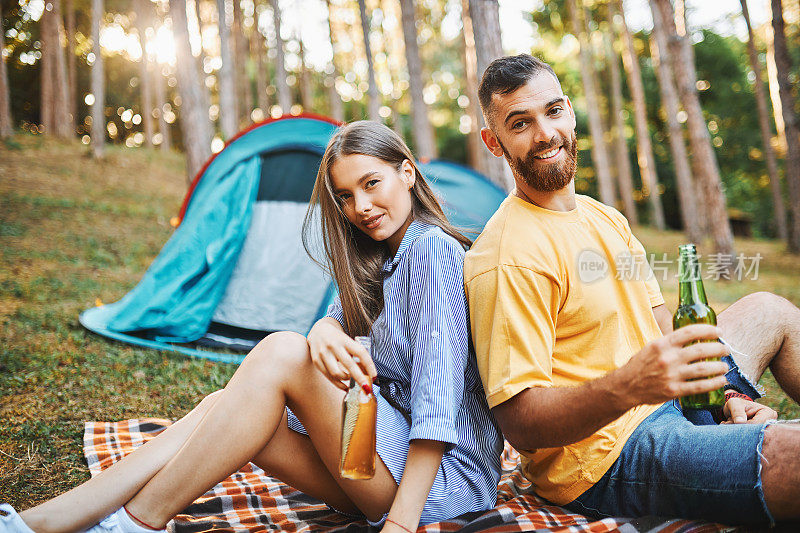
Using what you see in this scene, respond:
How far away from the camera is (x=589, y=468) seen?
165 centimetres

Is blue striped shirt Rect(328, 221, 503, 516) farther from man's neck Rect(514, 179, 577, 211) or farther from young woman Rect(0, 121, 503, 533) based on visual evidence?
man's neck Rect(514, 179, 577, 211)

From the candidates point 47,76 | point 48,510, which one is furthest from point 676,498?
point 47,76

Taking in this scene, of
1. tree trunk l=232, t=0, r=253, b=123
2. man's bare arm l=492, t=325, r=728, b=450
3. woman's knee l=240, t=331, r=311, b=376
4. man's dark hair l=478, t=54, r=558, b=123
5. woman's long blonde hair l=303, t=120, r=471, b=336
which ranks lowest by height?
man's bare arm l=492, t=325, r=728, b=450

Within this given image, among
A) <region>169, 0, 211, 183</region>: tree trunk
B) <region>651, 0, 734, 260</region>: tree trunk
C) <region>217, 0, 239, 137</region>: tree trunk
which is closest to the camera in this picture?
<region>651, 0, 734, 260</region>: tree trunk

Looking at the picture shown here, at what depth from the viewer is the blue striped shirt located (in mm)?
1532

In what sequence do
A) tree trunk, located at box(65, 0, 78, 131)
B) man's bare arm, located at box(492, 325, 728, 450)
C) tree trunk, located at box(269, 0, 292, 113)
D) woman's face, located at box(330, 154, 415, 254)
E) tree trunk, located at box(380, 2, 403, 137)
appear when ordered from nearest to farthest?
man's bare arm, located at box(492, 325, 728, 450) → woman's face, located at box(330, 154, 415, 254) → tree trunk, located at box(269, 0, 292, 113) → tree trunk, located at box(65, 0, 78, 131) → tree trunk, located at box(380, 2, 403, 137)

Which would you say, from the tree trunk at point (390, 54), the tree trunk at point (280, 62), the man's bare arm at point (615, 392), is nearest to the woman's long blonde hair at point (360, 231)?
the man's bare arm at point (615, 392)

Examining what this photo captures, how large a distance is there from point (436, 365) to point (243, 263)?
10.7 feet

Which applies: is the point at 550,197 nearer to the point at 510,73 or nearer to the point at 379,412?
the point at 510,73

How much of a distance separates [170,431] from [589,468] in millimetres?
1201

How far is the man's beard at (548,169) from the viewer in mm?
1745

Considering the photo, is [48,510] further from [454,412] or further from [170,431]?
[454,412]

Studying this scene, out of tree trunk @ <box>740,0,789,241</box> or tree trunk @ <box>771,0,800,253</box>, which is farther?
tree trunk @ <box>740,0,789,241</box>

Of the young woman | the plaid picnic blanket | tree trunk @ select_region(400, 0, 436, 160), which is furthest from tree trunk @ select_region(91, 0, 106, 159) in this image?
the young woman
